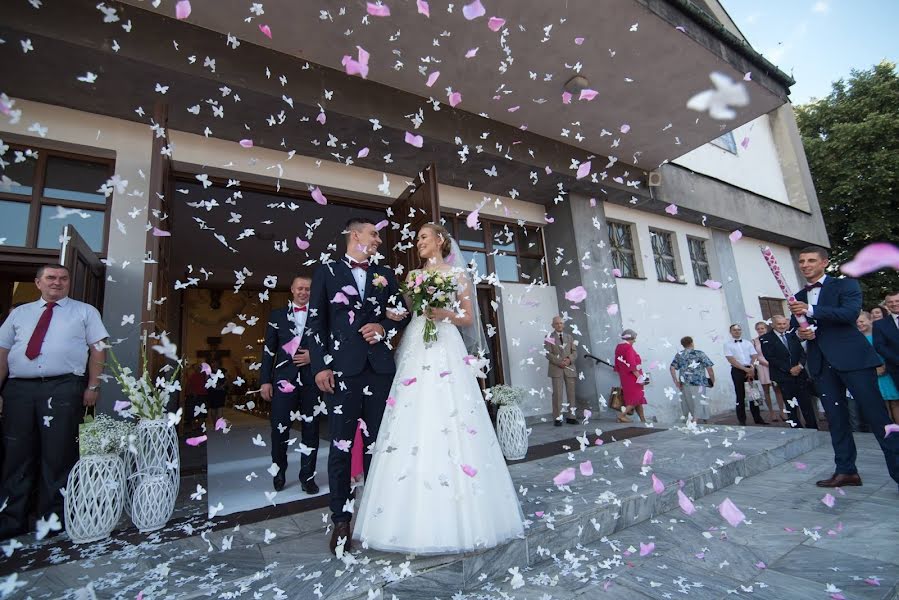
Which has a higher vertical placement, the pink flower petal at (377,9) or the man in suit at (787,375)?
the pink flower petal at (377,9)

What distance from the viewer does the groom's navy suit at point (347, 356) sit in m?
2.25

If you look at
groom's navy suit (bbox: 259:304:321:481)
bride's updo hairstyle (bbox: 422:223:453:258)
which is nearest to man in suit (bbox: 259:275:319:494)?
groom's navy suit (bbox: 259:304:321:481)

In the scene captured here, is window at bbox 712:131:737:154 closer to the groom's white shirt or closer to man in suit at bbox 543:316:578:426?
man in suit at bbox 543:316:578:426

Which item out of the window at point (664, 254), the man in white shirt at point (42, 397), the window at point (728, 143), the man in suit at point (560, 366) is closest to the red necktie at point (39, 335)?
the man in white shirt at point (42, 397)

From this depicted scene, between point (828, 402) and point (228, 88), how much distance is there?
19.6ft

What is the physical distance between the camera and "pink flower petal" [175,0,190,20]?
12.2 ft

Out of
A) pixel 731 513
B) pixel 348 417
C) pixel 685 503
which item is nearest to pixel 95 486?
pixel 348 417

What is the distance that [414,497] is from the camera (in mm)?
2088

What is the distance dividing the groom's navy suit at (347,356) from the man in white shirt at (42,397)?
6.71 feet

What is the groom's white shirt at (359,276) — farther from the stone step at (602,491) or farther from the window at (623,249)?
the window at (623,249)

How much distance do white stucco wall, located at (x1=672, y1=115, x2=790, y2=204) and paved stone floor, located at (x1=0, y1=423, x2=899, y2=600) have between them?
342 inches

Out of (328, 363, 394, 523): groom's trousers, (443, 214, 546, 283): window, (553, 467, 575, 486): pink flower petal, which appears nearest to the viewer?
(328, 363, 394, 523): groom's trousers

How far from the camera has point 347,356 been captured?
2326 mm

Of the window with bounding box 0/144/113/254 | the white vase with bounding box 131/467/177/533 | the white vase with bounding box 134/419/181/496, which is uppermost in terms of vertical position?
the window with bounding box 0/144/113/254
